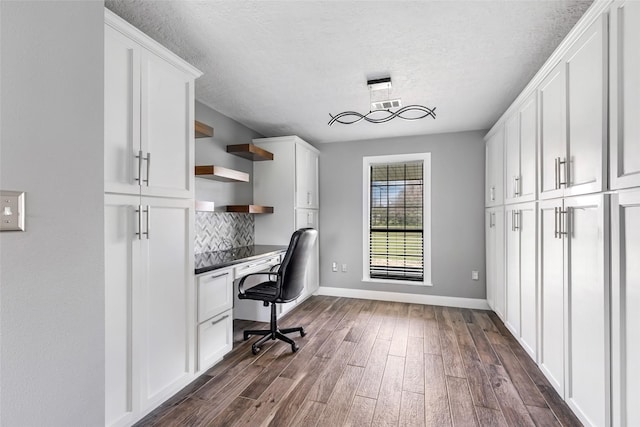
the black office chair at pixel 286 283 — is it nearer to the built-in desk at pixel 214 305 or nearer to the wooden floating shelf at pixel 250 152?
the built-in desk at pixel 214 305

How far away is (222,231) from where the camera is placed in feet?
11.0

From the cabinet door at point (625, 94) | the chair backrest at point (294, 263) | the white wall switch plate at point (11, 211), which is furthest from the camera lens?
the chair backrest at point (294, 263)

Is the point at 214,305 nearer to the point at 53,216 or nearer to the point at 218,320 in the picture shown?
the point at 218,320

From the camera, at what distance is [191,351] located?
83.4 inches

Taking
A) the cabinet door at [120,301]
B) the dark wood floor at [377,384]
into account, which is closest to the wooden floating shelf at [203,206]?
the cabinet door at [120,301]

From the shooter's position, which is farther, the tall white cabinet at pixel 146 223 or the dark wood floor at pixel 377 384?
the dark wood floor at pixel 377 384

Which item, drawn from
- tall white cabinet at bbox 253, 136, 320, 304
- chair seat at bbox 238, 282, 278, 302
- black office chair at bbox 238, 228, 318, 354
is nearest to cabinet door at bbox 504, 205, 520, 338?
black office chair at bbox 238, 228, 318, 354

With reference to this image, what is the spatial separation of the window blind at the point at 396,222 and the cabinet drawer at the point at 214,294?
103 inches

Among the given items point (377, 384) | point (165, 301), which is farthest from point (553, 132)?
point (165, 301)

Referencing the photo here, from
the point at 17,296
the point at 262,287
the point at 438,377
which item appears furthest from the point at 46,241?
the point at 438,377

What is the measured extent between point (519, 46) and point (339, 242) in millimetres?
3177

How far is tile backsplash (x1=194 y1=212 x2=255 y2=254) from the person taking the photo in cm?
303

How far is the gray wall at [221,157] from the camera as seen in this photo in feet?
10.1

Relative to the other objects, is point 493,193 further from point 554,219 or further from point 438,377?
point 438,377
